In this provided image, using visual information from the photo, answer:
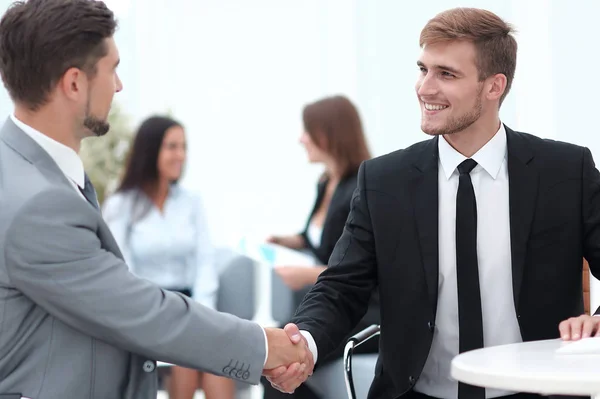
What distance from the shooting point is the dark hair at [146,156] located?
4.59m

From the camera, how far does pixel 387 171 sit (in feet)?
7.88

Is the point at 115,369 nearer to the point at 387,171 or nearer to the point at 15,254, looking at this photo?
the point at 15,254

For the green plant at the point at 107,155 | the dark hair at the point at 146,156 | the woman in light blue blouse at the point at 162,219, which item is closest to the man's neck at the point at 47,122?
the woman in light blue blouse at the point at 162,219

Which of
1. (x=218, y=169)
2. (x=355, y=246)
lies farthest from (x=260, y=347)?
(x=218, y=169)

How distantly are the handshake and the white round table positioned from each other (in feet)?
1.82

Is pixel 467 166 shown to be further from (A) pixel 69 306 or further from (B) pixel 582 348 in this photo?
(A) pixel 69 306

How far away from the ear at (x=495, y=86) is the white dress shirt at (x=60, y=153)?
1.13 m

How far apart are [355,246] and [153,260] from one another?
225 centimetres

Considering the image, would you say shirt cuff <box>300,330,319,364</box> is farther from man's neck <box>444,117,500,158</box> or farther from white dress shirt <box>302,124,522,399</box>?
man's neck <box>444,117,500,158</box>

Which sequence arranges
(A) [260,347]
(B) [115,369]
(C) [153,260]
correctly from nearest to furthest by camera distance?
(B) [115,369]
(A) [260,347]
(C) [153,260]

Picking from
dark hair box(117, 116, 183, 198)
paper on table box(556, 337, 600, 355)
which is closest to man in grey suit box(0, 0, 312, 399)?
paper on table box(556, 337, 600, 355)

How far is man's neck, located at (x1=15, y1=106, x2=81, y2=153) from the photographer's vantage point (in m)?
1.82

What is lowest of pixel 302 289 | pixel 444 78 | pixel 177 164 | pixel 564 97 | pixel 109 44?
pixel 302 289

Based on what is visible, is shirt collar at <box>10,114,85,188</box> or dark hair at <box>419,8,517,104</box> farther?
dark hair at <box>419,8,517,104</box>
